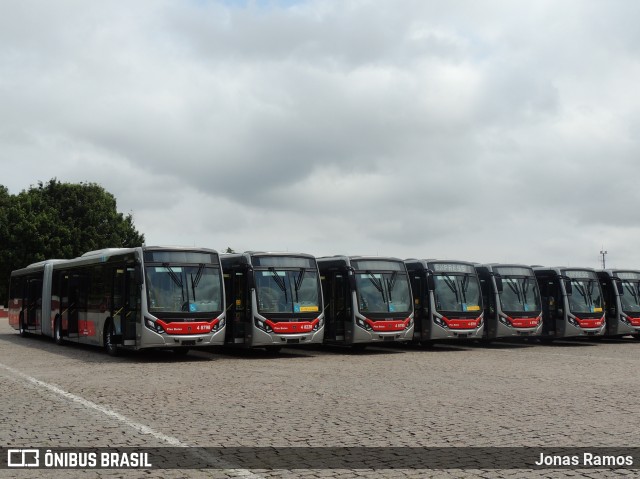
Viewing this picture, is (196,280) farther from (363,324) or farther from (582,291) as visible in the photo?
(582,291)

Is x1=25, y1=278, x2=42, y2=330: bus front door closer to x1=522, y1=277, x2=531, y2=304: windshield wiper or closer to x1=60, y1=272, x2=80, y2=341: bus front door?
x1=60, y1=272, x2=80, y2=341: bus front door

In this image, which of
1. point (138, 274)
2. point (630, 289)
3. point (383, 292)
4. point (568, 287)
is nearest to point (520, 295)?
point (568, 287)

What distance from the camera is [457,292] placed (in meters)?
25.5

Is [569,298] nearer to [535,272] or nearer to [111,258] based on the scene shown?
[535,272]

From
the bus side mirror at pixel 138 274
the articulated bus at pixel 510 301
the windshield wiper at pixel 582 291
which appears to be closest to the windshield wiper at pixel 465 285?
the articulated bus at pixel 510 301

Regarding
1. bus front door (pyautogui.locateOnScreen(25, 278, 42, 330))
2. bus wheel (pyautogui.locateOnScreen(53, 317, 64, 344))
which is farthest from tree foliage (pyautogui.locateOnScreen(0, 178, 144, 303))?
bus wheel (pyautogui.locateOnScreen(53, 317, 64, 344))

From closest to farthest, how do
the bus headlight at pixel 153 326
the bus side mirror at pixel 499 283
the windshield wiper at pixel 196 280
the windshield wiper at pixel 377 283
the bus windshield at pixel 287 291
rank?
the bus headlight at pixel 153 326
the windshield wiper at pixel 196 280
the bus windshield at pixel 287 291
the windshield wiper at pixel 377 283
the bus side mirror at pixel 499 283

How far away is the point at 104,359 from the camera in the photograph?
68.6ft

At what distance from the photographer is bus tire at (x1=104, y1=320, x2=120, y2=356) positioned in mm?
21766

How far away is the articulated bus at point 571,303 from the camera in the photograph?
27625 millimetres

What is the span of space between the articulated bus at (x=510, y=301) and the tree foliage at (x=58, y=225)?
41216 mm

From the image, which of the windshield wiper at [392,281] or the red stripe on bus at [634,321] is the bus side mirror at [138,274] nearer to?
the windshield wiper at [392,281]

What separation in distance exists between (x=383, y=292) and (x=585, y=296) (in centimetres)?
830

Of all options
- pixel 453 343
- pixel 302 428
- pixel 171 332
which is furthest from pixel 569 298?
pixel 302 428
